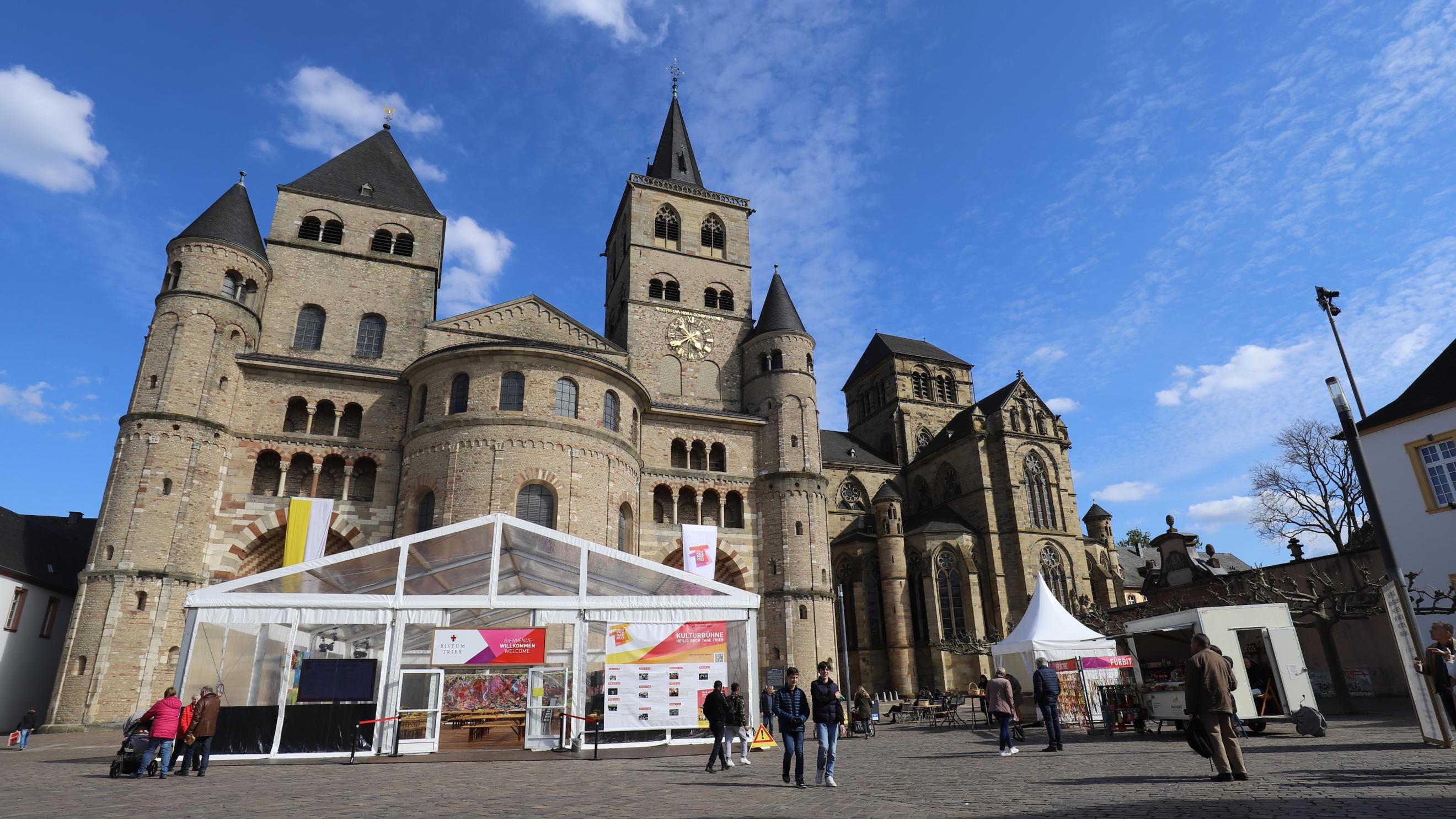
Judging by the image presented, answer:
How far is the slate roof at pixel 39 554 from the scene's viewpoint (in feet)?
84.9

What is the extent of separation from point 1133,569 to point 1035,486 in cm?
2423

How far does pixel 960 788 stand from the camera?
8680mm

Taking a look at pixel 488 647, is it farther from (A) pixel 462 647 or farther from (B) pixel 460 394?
(B) pixel 460 394

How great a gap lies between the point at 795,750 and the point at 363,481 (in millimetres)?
21981

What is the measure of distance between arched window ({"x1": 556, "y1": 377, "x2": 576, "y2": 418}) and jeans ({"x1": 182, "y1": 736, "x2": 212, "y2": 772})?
15344mm

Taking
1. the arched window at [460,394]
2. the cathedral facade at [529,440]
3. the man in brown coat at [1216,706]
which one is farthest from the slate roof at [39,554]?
the man in brown coat at [1216,706]

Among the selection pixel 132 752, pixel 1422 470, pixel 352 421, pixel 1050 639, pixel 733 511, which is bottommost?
pixel 132 752

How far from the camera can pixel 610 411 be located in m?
28.0

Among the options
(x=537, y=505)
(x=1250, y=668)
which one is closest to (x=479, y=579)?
(x=537, y=505)

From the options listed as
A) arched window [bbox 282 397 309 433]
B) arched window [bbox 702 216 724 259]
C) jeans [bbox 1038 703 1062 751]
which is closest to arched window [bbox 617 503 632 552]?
arched window [bbox 282 397 309 433]

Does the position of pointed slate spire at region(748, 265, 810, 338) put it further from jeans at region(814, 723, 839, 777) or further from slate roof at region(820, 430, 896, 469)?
jeans at region(814, 723, 839, 777)

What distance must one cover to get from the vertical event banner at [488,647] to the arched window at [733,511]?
680 inches

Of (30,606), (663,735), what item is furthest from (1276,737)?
(30,606)

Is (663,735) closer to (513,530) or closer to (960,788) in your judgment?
(513,530)
